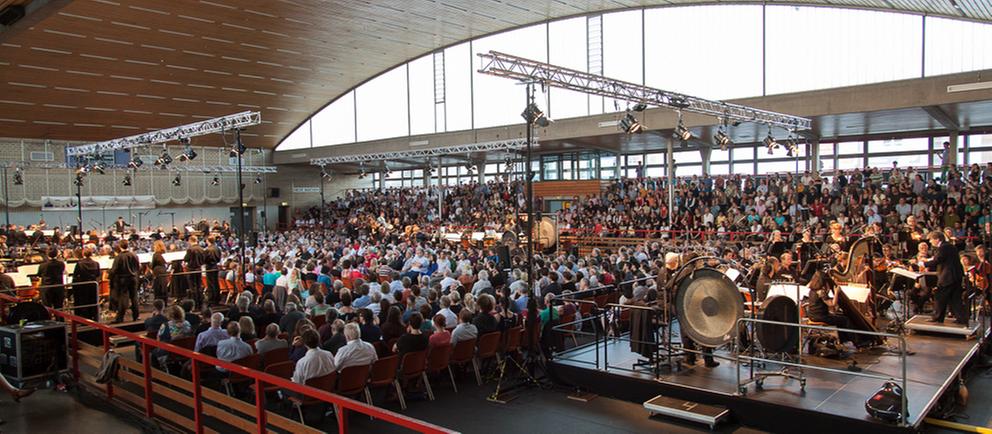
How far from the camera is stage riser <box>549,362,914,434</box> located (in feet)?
21.4

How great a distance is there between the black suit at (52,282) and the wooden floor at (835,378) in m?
8.89

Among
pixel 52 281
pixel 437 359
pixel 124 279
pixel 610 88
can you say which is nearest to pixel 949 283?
pixel 610 88

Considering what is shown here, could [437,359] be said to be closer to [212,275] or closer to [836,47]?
[212,275]

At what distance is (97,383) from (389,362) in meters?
3.28

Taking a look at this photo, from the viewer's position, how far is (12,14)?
1031cm

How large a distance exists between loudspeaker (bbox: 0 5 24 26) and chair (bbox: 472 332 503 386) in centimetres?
877

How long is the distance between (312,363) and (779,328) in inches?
205

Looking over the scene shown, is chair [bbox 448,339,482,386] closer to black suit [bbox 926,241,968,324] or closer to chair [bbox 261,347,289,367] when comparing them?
chair [bbox 261,347,289,367]

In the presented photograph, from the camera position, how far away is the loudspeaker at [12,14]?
10281mm

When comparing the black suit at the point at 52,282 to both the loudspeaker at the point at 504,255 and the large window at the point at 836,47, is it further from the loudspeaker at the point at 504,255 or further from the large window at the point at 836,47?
the large window at the point at 836,47

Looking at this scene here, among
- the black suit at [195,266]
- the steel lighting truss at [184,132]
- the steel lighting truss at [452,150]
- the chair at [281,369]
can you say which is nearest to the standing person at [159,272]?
the black suit at [195,266]

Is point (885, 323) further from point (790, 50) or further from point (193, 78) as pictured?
point (193, 78)

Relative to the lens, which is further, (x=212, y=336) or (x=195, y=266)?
(x=195, y=266)

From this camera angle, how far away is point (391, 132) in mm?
35656
